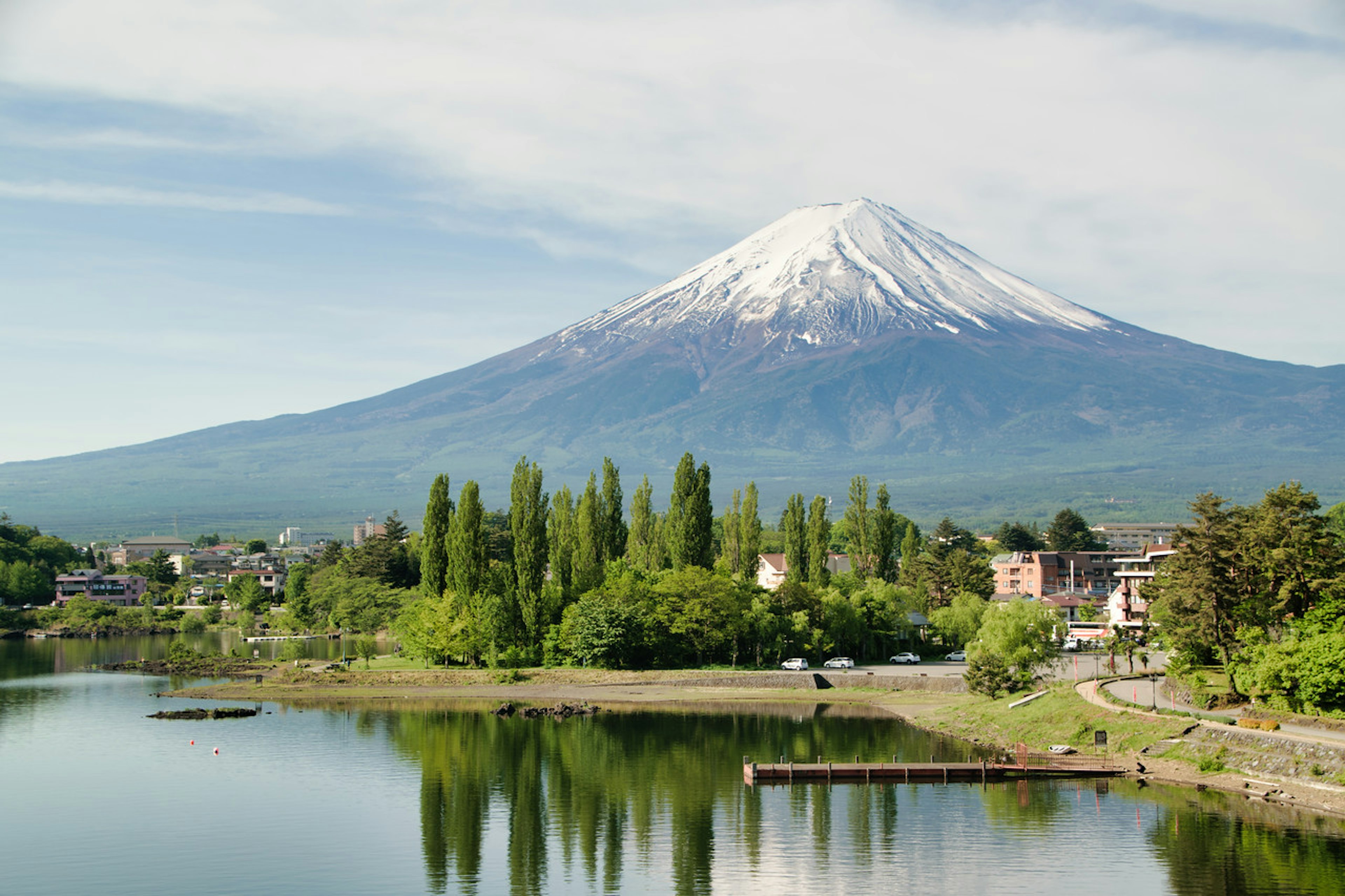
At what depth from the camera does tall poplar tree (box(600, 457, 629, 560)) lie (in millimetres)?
93125

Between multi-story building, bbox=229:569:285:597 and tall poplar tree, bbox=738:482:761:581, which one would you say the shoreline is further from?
multi-story building, bbox=229:569:285:597

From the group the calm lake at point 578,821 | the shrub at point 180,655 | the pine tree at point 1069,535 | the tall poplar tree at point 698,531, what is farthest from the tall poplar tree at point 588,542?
the pine tree at point 1069,535

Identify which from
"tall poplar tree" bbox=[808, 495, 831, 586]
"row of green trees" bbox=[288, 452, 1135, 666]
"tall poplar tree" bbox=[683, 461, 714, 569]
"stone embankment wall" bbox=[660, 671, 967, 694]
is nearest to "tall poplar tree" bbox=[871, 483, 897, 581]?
"row of green trees" bbox=[288, 452, 1135, 666]

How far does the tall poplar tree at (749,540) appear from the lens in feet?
322

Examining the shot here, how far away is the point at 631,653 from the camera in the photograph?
8269cm

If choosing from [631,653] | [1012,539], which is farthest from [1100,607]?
[631,653]

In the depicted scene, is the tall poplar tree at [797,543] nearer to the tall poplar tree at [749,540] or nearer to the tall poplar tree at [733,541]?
the tall poplar tree at [749,540]

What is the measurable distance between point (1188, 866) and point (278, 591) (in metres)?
142

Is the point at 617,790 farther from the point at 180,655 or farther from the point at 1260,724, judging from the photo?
the point at 180,655

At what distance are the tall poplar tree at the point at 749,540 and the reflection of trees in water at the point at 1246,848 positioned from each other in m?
53.4

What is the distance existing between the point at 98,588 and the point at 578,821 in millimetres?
127622

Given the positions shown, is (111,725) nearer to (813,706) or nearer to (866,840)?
(813,706)

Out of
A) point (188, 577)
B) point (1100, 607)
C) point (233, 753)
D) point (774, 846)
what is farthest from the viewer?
point (188, 577)

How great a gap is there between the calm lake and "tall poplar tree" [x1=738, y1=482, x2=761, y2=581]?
33.0 meters
